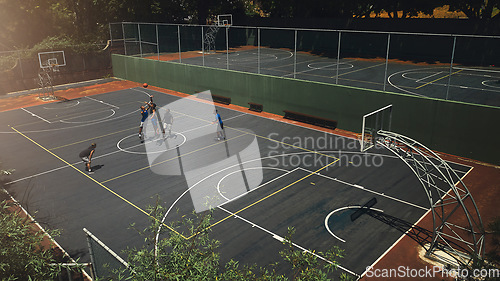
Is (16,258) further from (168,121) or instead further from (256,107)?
(256,107)

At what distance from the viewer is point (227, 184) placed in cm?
1596

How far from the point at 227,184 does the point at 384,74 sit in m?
22.0

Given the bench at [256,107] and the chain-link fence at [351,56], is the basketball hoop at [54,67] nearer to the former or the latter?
the chain-link fence at [351,56]

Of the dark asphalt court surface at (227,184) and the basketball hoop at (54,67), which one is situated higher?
the basketball hoop at (54,67)

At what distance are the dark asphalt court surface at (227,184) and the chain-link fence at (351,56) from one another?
8185 millimetres

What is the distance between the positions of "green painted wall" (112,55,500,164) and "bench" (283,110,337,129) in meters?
0.35

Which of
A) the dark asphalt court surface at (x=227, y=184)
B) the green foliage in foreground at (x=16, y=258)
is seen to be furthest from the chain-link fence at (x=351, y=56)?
the green foliage in foreground at (x=16, y=258)

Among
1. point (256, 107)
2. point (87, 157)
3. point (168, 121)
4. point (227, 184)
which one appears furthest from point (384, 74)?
point (87, 157)

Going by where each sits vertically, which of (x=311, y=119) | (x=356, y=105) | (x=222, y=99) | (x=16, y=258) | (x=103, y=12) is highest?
(x=103, y=12)

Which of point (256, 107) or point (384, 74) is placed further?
point (384, 74)

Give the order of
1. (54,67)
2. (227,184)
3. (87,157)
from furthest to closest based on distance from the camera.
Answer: (54,67)
(87,157)
(227,184)

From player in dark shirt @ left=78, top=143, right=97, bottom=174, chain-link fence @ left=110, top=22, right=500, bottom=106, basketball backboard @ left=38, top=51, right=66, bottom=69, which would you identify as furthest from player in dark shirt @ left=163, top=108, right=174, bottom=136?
basketball backboard @ left=38, top=51, right=66, bottom=69

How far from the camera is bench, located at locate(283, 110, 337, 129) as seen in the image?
75.8 feet

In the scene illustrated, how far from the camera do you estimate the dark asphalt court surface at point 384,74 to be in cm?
2522
